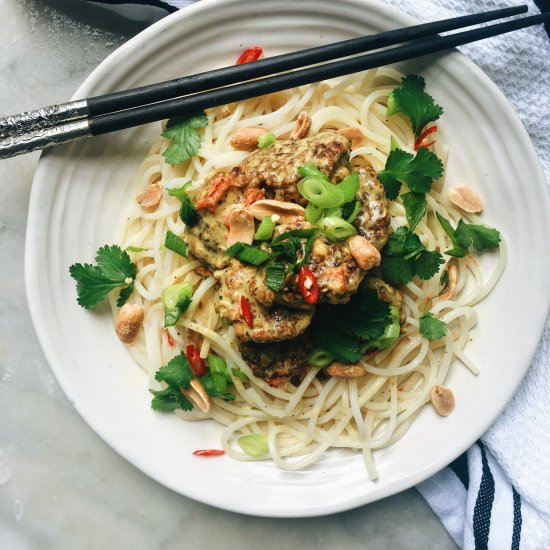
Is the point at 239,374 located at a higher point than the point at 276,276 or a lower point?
lower

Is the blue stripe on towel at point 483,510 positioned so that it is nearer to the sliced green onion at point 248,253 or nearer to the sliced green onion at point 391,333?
the sliced green onion at point 391,333

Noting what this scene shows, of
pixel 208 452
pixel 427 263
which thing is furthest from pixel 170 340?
pixel 427 263

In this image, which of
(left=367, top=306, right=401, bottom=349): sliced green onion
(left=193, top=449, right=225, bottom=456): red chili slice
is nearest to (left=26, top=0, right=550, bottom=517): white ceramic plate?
(left=193, top=449, right=225, bottom=456): red chili slice

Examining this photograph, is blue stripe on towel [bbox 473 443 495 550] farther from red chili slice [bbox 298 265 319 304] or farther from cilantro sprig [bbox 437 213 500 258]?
red chili slice [bbox 298 265 319 304]

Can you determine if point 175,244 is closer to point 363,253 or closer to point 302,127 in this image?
point 302,127

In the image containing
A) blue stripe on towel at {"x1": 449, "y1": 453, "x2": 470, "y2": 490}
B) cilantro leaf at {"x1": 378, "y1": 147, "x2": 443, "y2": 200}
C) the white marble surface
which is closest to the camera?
cilantro leaf at {"x1": 378, "y1": 147, "x2": 443, "y2": 200}
